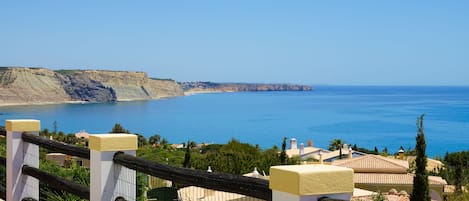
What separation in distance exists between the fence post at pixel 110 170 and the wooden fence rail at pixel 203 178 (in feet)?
0.16

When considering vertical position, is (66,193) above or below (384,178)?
above

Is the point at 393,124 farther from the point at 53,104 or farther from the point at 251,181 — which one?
the point at 251,181

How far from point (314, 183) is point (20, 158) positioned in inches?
129

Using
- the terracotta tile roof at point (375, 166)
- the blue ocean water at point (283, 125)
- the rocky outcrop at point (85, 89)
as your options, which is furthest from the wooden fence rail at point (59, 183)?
the rocky outcrop at point (85, 89)

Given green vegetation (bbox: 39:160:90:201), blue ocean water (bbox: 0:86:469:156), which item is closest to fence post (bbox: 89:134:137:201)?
green vegetation (bbox: 39:160:90:201)

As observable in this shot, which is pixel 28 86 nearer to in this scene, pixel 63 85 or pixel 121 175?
pixel 63 85

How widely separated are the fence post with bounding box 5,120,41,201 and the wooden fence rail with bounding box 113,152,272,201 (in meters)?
1.59

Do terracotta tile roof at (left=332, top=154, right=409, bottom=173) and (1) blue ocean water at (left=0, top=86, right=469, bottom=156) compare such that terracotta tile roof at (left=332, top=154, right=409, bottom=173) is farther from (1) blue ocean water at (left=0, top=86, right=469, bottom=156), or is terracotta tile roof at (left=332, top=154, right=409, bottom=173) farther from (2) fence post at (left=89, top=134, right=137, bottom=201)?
(1) blue ocean water at (left=0, top=86, right=469, bottom=156)

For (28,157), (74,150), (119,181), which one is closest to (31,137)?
(28,157)

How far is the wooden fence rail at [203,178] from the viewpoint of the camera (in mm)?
2201

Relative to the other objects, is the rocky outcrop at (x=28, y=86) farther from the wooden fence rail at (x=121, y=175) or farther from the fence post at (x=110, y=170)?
the fence post at (x=110, y=170)

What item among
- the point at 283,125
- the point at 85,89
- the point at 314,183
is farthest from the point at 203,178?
the point at 85,89

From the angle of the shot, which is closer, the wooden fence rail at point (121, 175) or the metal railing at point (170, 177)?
the wooden fence rail at point (121, 175)

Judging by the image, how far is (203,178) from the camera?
256cm
